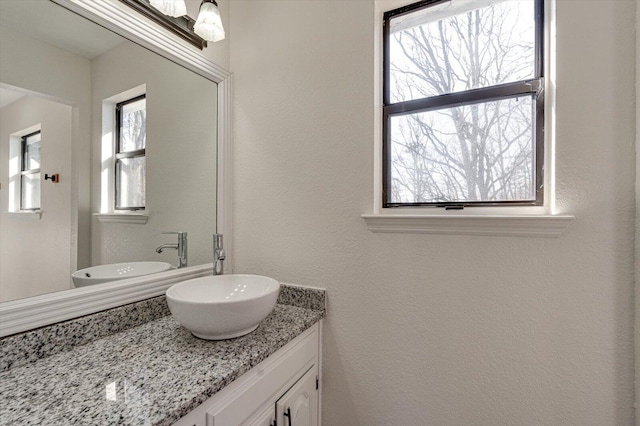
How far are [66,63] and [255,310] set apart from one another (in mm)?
1066

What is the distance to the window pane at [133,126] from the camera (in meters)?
1.19

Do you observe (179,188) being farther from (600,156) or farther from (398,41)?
(600,156)

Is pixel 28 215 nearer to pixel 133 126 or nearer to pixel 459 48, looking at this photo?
pixel 133 126

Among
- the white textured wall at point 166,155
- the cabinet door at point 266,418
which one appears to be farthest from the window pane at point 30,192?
the cabinet door at point 266,418

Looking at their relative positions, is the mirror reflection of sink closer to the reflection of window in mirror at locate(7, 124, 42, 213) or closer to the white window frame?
the reflection of window in mirror at locate(7, 124, 42, 213)

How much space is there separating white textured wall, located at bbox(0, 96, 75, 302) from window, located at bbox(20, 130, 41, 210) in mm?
19

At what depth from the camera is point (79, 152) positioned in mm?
1079

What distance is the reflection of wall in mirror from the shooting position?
0.90 m

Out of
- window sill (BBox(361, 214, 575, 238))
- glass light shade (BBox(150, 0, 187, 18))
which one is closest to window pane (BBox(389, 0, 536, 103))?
window sill (BBox(361, 214, 575, 238))

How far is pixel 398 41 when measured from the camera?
1287mm

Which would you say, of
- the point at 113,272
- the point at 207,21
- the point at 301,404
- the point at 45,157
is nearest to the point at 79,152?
the point at 45,157

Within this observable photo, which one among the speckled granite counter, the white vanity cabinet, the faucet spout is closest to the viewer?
the speckled granite counter

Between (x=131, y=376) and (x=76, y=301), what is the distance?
386 millimetres

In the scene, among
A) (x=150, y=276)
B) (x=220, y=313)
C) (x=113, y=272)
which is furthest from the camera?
(x=150, y=276)
